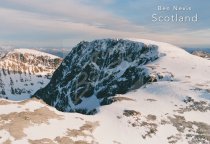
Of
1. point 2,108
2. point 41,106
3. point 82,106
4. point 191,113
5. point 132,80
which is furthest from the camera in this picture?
point 82,106

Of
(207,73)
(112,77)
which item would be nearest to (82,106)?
(112,77)

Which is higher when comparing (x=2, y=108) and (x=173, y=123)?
(x=2, y=108)

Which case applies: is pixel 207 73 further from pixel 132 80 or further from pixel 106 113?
pixel 106 113

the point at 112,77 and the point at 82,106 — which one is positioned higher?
the point at 112,77

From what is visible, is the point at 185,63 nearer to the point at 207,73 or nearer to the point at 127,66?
the point at 207,73

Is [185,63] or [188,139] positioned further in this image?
[185,63]

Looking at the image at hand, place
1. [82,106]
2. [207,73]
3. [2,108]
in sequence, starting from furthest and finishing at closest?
[82,106]
[207,73]
[2,108]

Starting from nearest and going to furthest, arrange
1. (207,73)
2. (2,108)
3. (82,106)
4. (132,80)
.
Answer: (2,108) → (207,73) → (132,80) → (82,106)

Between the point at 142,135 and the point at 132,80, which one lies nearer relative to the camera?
the point at 142,135

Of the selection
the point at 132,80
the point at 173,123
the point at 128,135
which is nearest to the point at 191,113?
the point at 173,123
